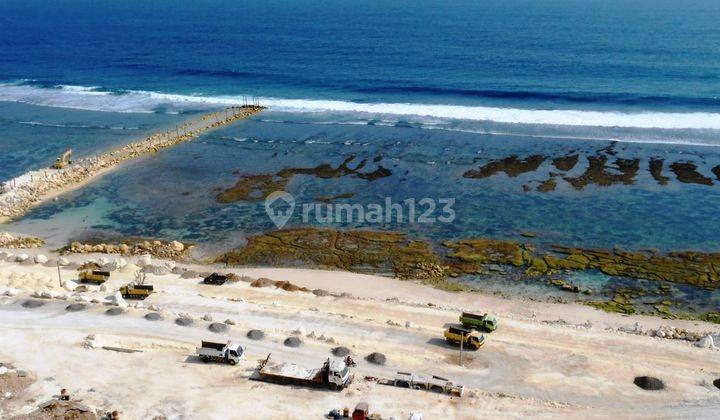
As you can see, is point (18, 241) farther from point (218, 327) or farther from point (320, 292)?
point (320, 292)

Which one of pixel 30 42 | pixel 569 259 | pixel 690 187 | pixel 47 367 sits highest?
pixel 30 42

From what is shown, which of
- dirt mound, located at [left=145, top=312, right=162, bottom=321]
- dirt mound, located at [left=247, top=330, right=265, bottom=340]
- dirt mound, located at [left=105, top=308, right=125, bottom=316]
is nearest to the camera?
dirt mound, located at [left=247, top=330, right=265, bottom=340]

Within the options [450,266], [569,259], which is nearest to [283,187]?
[450,266]

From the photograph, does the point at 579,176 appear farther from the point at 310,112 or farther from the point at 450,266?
the point at 310,112

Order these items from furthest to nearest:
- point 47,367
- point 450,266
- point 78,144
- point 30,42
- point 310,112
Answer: point 30,42 < point 310,112 < point 78,144 < point 450,266 < point 47,367

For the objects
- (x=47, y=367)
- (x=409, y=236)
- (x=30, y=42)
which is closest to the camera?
(x=47, y=367)

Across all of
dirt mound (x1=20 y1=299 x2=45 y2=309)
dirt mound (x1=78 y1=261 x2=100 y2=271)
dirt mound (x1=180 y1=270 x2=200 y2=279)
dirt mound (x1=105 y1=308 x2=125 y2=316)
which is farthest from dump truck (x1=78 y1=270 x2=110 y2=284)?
dirt mound (x1=105 y1=308 x2=125 y2=316)

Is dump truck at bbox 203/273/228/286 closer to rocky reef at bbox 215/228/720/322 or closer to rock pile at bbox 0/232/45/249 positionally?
rocky reef at bbox 215/228/720/322
